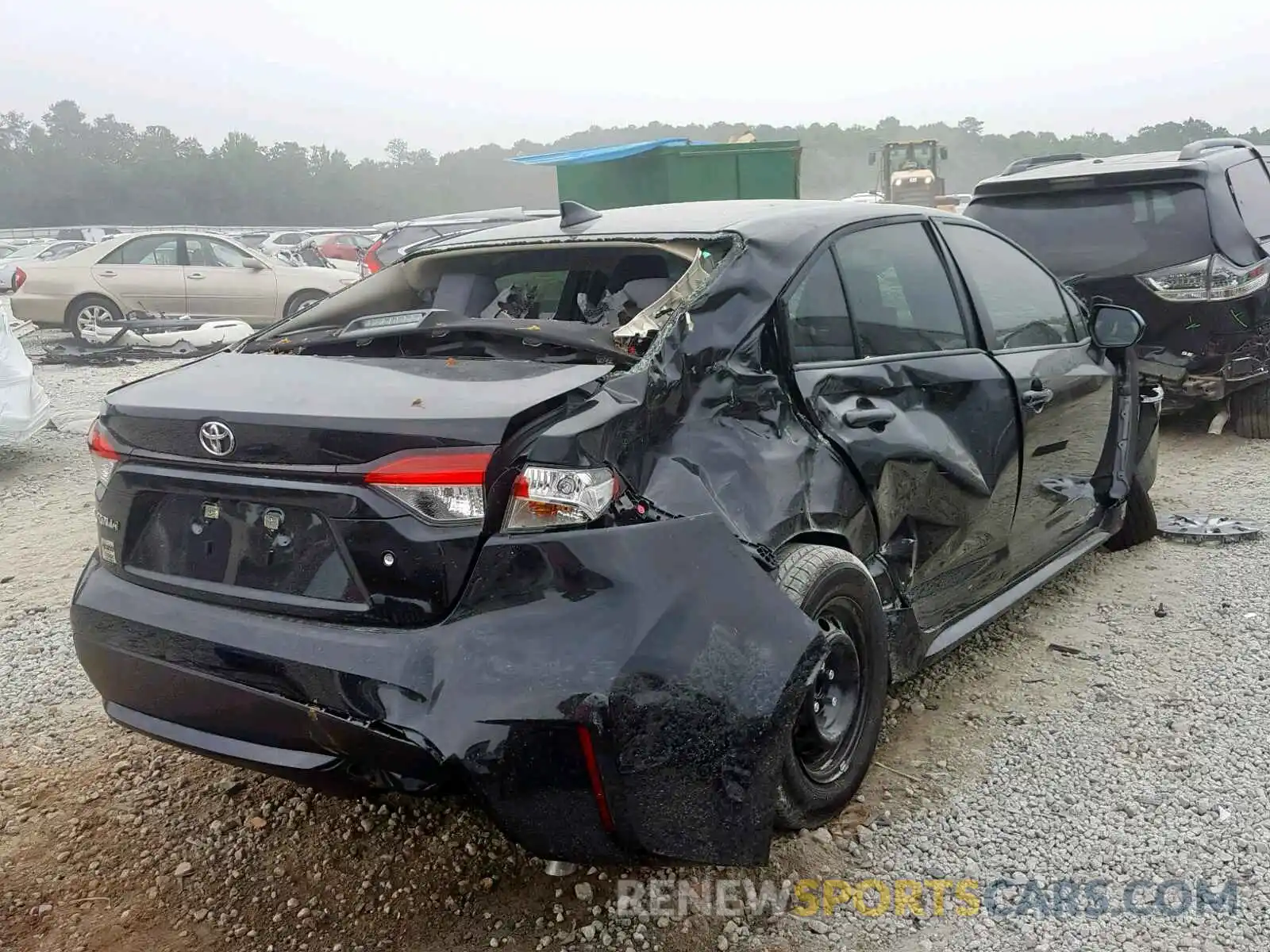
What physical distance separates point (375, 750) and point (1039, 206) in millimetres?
6014

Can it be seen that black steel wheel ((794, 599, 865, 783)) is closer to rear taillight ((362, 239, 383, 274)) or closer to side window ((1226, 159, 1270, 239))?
side window ((1226, 159, 1270, 239))

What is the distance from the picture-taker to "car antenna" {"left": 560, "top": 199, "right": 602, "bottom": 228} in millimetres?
3082

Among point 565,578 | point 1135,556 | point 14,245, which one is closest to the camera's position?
point 565,578

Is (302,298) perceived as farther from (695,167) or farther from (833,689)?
(833,689)

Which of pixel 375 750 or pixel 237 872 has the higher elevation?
pixel 375 750

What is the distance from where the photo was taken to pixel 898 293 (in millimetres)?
3047

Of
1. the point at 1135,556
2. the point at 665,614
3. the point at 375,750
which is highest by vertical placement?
the point at 665,614

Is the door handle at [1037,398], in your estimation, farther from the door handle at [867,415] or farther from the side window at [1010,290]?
the door handle at [867,415]

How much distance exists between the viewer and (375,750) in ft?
6.35

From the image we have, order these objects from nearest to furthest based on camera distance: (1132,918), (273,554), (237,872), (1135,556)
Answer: (273,554), (1132,918), (237,872), (1135,556)

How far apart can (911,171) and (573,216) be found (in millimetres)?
29286

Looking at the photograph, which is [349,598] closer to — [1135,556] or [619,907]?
[619,907]

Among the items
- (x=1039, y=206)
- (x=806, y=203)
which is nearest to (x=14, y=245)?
(x=1039, y=206)

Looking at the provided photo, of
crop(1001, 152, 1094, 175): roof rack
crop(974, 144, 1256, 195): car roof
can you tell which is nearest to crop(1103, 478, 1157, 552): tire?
crop(974, 144, 1256, 195): car roof
